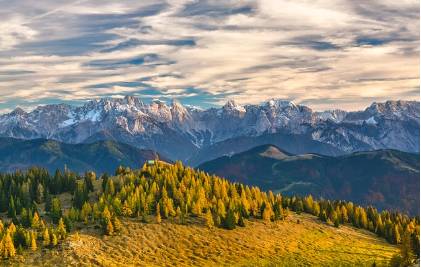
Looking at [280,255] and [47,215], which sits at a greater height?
[47,215]

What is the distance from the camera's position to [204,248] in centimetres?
16125

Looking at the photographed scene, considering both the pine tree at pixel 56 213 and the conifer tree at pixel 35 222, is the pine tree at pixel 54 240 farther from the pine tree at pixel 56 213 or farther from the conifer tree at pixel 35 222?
the pine tree at pixel 56 213

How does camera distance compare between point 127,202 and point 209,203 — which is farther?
point 209,203

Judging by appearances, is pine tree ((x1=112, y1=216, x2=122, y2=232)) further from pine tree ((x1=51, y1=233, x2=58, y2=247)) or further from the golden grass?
pine tree ((x1=51, y1=233, x2=58, y2=247))

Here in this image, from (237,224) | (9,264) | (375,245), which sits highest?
(9,264)

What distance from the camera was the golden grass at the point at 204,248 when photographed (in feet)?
462

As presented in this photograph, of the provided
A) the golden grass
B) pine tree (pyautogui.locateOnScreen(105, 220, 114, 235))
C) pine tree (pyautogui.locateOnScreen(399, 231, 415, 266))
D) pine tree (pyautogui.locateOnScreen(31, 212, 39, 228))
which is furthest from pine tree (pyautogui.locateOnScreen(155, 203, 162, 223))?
pine tree (pyautogui.locateOnScreen(399, 231, 415, 266))

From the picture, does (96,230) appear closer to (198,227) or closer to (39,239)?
(39,239)

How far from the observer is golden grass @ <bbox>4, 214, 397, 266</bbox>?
141 m

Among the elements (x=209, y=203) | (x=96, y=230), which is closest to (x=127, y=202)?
(x=96, y=230)

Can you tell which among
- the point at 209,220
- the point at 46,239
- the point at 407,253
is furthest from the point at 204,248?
the point at 407,253

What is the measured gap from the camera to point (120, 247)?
151 meters

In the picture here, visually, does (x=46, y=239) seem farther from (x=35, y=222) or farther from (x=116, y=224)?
(x=116, y=224)

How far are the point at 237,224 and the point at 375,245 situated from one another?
5535cm
